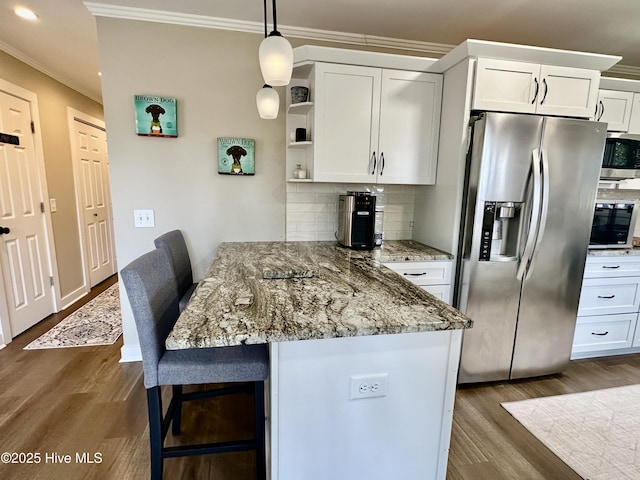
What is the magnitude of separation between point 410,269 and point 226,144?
1633mm

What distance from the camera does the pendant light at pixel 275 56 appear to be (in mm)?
1271

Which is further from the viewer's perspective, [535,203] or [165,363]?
[535,203]

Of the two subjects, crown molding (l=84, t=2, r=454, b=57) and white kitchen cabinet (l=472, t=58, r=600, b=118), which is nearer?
white kitchen cabinet (l=472, t=58, r=600, b=118)

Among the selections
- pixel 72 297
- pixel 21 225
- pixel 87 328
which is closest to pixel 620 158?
pixel 87 328

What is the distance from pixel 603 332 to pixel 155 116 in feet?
12.6

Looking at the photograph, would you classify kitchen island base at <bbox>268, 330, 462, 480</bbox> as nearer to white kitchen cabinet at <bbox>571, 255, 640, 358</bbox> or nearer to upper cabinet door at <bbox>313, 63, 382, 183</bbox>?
upper cabinet door at <bbox>313, 63, 382, 183</bbox>

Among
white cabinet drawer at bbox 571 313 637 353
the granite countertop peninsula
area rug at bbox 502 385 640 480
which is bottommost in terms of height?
area rug at bbox 502 385 640 480

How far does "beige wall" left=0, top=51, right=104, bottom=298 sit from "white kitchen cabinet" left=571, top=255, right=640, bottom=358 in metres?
4.97

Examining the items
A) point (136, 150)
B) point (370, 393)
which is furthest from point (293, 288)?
point (136, 150)

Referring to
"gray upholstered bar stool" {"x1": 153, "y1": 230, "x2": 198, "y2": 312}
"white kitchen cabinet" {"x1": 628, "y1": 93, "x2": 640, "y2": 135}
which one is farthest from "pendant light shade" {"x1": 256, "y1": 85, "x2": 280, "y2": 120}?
"white kitchen cabinet" {"x1": 628, "y1": 93, "x2": 640, "y2": 135}

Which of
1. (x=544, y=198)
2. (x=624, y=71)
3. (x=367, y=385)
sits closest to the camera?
(x=367, y=385)

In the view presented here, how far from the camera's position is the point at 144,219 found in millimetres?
2434

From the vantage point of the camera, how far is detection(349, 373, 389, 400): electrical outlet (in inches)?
45.1

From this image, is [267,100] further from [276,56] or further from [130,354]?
[130,354]
